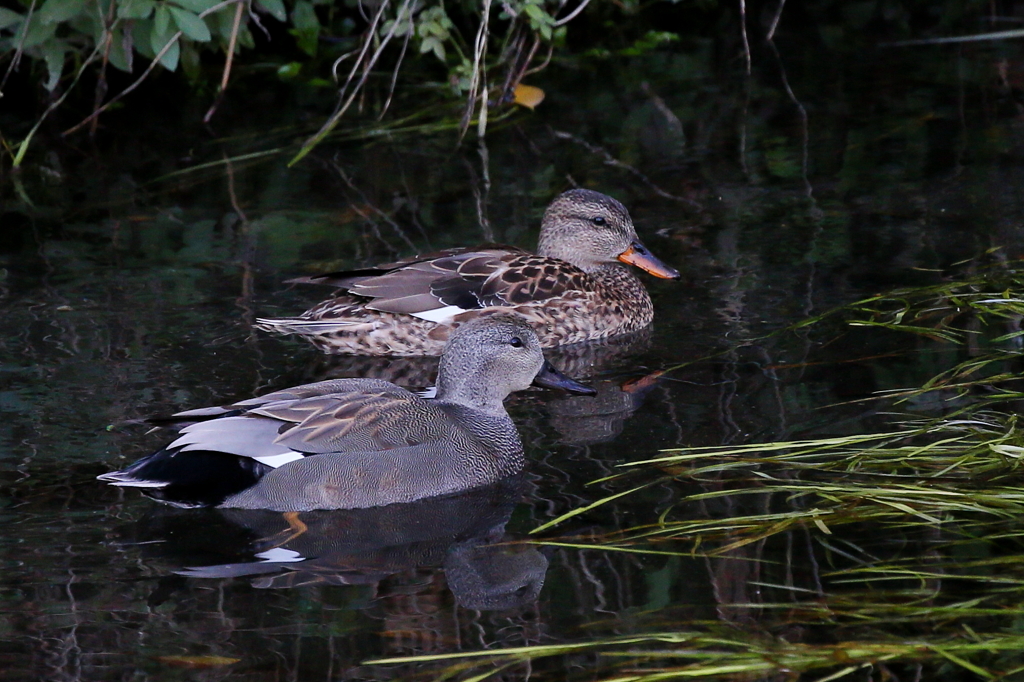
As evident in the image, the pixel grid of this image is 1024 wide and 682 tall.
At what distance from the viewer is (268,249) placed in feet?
27.0

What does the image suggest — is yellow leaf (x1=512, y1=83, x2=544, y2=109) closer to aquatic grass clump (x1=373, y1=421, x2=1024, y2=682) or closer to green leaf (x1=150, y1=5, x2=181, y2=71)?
green leaf (x1=150, y1=5, x2=181, y2=71)

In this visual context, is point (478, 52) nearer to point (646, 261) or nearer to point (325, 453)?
point (646, 261)

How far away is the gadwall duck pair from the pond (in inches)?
5.0

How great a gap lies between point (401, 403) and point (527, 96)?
6.22 metres

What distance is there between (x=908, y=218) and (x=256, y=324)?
3.91 metres

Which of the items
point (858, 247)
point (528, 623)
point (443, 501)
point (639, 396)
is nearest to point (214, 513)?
point (443, 501)

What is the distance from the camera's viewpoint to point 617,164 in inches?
387

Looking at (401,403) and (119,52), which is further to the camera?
(119,52)

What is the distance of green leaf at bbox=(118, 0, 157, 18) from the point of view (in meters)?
8.53

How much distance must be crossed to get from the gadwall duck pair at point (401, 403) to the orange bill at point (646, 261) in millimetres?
273

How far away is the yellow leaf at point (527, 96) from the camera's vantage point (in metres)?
11.0

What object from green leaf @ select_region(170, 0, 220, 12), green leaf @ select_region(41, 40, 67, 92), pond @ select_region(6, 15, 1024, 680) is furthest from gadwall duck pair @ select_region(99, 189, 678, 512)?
green leaf @ select_region(41, 40, 67, 92)

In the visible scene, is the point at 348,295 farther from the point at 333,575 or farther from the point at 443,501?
the point at 333,575

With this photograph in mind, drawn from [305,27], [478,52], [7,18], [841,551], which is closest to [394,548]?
[841,551]
